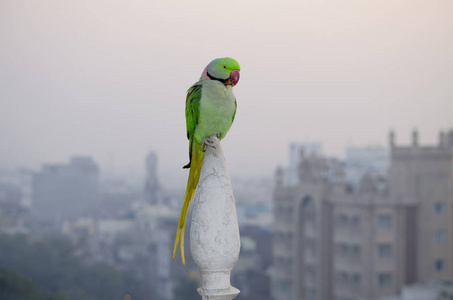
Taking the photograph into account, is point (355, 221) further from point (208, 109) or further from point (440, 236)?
point (208, 109)

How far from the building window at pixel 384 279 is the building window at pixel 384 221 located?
1.76 metres

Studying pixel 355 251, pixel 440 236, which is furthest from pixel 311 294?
pixel 440 236

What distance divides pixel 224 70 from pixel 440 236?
19.8 metres

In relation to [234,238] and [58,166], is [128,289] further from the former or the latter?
[234,238]

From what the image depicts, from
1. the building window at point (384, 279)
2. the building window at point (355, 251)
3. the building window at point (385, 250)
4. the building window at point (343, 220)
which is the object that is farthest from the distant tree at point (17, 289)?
the building window at point (385, 250)

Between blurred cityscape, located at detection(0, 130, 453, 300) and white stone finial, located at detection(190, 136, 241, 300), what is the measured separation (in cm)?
1548

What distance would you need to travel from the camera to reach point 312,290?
884 inches

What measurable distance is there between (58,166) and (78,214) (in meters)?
2.67

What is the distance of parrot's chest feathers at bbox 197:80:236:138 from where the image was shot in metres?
2.56

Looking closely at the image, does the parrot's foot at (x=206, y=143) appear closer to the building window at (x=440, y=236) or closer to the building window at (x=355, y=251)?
the building window at (x=355, y=251)

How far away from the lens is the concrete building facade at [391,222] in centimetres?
1981

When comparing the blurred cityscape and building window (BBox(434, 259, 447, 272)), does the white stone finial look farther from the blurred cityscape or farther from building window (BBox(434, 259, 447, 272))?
building window (BBox(434, 259, 447, 272))

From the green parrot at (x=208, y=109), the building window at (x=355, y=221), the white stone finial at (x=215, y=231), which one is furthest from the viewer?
the building window at (x=355, y=221)

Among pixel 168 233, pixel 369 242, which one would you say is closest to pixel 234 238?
pixel 369 242
